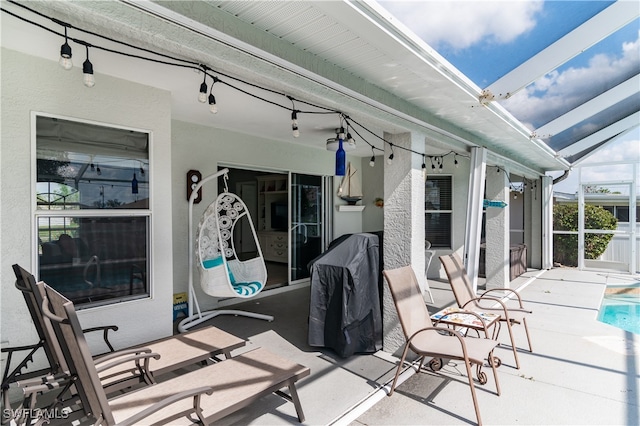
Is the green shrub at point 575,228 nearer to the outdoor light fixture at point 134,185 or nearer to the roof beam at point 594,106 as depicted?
the roof beam at point 594,106

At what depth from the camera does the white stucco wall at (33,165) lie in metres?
2.58

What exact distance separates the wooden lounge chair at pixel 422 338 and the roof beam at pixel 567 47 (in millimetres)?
2066

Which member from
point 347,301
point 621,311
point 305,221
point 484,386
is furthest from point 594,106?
point 305,221

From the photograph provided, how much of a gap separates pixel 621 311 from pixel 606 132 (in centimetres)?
331

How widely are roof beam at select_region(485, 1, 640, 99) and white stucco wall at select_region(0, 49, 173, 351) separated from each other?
11.4 ft

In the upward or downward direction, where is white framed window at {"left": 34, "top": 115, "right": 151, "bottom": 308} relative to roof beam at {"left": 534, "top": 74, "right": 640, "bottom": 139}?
downward

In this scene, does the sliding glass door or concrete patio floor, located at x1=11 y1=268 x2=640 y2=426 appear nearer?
concrete patio floor, located at x1=11 y1=268 x2=640 y2=426

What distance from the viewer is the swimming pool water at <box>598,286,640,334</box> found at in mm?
5125

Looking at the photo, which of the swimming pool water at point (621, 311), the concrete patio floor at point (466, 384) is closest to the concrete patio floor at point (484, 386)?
the concrete patio floor at point (466, 384)

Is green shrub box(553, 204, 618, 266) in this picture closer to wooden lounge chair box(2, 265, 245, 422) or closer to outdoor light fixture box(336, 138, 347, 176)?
outdoor light fixture box(336, 138, 347, 176)

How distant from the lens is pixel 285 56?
234 cm

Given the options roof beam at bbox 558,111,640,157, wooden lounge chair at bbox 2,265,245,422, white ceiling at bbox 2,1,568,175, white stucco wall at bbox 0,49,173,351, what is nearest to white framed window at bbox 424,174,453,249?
roof beam at bbox 558,111,640,157

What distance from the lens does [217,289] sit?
424 centimetres

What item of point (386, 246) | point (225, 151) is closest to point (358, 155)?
point (225, 151)
